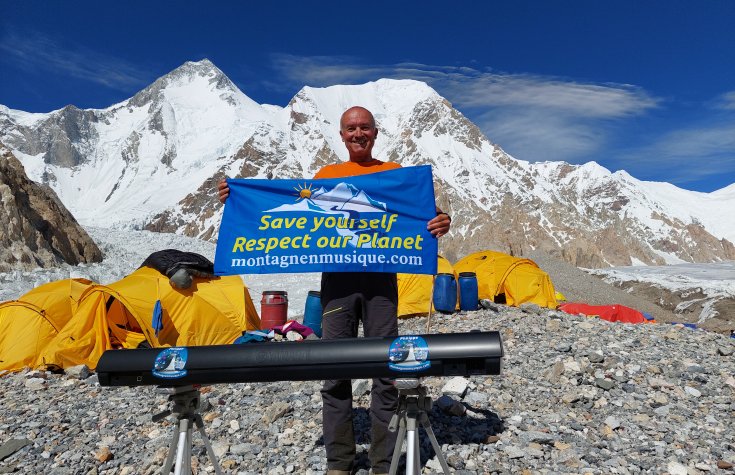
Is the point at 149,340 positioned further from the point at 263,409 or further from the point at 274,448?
the point at 274,448

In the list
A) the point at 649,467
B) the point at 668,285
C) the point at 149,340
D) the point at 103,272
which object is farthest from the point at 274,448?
the point at 668,285

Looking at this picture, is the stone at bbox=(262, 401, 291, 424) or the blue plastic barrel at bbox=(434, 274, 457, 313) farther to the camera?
the blue plastic barrel at bbox=(434, 274, 457, 313)

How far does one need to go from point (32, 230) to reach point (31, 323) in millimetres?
13732

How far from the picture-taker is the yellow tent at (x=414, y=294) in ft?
40.9

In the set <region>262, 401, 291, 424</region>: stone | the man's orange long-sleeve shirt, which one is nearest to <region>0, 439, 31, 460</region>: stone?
<region>262, 401, 291, 424</region>: stone

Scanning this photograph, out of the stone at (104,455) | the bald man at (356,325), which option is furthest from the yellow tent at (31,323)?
the bald man at (356,325)

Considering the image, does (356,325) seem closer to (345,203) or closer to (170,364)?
(345,203)

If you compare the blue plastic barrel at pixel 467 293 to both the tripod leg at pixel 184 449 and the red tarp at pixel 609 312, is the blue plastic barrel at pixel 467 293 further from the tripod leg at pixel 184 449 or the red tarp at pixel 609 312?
the tripod leg at pixel 184 449

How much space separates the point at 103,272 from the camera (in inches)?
822

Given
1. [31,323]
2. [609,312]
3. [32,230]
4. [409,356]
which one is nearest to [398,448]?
[409,356]

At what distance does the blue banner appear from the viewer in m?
A: 4.32

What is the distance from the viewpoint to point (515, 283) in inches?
556

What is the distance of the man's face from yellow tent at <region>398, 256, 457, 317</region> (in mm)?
8231

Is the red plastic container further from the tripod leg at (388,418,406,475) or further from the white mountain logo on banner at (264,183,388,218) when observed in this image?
the tripod leg at (388,418,406,475)
